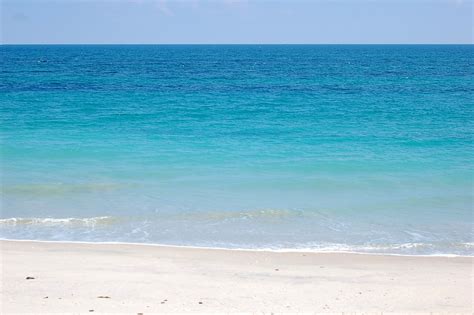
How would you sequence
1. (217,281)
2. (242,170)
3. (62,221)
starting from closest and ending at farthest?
(217,281) → (62,221) → (242,170)

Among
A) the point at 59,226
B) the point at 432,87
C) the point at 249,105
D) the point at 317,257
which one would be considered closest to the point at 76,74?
the point at 249,105

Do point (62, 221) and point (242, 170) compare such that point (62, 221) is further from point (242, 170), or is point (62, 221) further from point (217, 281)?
point (242, 170)

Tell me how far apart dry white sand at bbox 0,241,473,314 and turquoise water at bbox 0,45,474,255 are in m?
1.05

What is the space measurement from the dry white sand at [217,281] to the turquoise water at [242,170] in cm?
105

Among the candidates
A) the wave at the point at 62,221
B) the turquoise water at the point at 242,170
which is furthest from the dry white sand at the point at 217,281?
the wave at the point at 62,221

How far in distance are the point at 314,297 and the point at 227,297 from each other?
1.40 meters

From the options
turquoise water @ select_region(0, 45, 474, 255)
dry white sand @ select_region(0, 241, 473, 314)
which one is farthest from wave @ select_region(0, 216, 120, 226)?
dry white sand @ select_region(0, 241, 473, 314)

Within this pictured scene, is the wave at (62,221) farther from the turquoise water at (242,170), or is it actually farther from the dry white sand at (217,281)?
the dry white sand at (217,281)

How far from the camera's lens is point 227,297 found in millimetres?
9680

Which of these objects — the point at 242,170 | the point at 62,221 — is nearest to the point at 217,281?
the point at 62,221

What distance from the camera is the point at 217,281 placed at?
1060 centimetres

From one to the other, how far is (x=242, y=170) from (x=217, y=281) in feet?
32.2

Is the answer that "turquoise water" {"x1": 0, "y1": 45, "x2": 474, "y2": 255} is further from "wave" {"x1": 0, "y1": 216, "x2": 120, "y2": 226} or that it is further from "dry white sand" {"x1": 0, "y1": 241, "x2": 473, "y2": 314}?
"dry white sand" {"x1": 0, "y1": 241, "x2": 473, "y2": 314}

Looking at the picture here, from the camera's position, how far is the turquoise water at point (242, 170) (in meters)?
14.2
